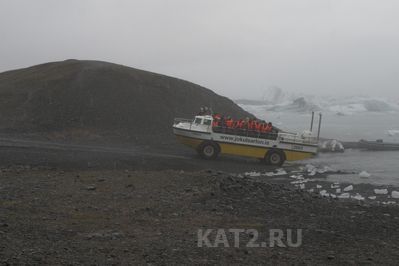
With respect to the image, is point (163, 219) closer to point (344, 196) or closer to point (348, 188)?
point (344, 196)

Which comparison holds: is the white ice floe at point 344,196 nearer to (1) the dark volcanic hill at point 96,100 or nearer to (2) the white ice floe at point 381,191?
(2) the white ice floe at point 381,191

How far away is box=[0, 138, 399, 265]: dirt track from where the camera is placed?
22.4ft

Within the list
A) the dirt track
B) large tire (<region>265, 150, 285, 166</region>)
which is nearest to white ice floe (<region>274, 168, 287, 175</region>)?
large tire (<region>265, 150, 285, 166</region>)

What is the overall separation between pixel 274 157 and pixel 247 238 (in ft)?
47.6

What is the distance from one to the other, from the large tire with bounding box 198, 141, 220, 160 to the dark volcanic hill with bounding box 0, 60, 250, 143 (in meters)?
6.38

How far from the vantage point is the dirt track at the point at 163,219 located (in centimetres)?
682

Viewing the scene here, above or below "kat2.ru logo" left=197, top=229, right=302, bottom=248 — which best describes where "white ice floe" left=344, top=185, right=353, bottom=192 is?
above

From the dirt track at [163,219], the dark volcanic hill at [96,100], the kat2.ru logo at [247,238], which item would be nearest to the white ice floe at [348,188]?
the dirt track at [163,219]

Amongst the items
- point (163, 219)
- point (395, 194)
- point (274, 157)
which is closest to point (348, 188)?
point (395, 194)

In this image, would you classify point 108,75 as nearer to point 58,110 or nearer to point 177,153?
point 58,110

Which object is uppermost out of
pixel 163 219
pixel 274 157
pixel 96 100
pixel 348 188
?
pixel 96 100

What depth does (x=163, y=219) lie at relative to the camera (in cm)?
891

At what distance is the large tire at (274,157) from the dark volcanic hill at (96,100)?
8056 mm

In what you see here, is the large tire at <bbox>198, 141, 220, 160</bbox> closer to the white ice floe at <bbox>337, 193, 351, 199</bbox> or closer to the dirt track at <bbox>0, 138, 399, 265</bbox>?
the dirt track at <bbox>0, 138, 399, 265</bbox>
